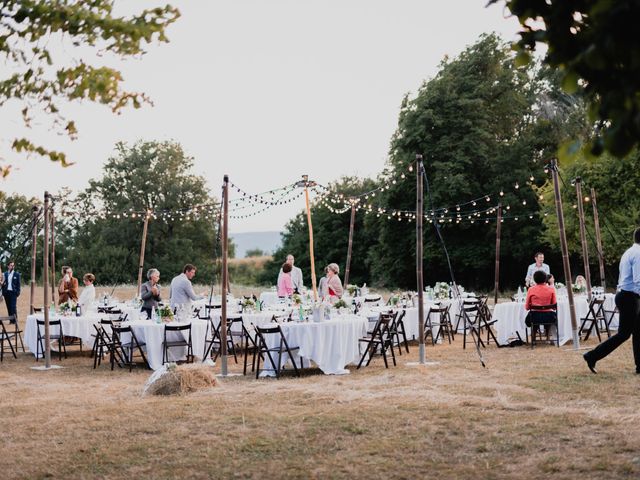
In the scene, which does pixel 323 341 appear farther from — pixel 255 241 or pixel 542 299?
pixel 255 241

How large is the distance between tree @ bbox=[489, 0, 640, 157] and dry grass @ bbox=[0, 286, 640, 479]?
3298 millimetres

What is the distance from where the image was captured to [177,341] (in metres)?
13.4

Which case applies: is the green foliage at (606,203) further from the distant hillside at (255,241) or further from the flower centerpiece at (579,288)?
the distant hillside at (255,241)

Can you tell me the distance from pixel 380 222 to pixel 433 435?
110 feet

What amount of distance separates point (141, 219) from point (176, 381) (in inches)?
1569

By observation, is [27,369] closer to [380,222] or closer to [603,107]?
[603,107]

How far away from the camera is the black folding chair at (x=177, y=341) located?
41.9 feet

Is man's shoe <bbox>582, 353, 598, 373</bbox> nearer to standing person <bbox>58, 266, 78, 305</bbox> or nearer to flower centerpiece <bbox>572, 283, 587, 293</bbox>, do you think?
flower centerpiece <bbox>572, 283, 587, 293</bbox>

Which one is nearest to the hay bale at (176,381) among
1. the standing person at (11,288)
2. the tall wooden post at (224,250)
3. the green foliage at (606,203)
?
the tall wooden post at (224,250)

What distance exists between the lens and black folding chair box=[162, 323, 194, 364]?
1276 cm

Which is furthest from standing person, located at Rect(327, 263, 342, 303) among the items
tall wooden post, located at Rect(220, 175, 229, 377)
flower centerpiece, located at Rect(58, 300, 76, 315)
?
flower centerpiece, located at Rect(58, 300, 76, 315)

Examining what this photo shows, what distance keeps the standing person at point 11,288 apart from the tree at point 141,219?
28899 millimetres

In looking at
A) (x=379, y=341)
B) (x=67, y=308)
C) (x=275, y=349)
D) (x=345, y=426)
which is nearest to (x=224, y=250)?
(x=275, y=349)

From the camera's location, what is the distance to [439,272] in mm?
40062
